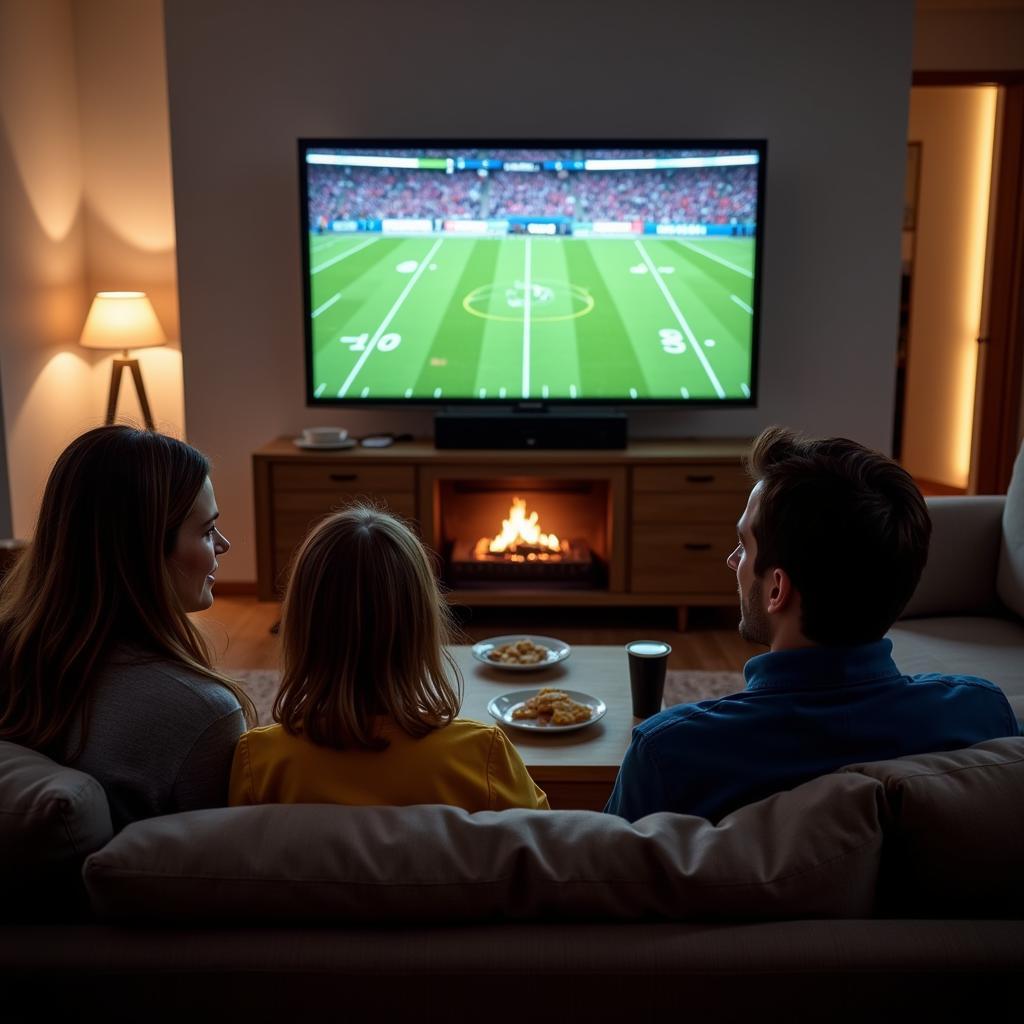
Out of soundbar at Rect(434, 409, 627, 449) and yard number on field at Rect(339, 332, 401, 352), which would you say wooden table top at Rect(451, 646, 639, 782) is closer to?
soundbar at Rect(434, 409, 627, 449)

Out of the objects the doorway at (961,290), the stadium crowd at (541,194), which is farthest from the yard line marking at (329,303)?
the doorway at (961,290)

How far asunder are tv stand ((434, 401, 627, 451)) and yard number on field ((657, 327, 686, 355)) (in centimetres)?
→ 36

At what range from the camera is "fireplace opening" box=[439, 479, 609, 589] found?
4.70 m

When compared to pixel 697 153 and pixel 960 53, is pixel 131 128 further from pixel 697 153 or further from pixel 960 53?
pixel 960 53

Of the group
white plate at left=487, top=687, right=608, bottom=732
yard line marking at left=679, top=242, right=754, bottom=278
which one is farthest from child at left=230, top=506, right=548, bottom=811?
yard line marking at left=679, top=242, right=754, bottom=278

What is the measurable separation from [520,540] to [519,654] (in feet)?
6.45

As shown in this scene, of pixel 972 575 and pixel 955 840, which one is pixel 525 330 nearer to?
pixel 972 575

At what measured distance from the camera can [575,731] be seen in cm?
248

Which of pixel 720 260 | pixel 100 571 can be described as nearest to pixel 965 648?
pixel 720 260

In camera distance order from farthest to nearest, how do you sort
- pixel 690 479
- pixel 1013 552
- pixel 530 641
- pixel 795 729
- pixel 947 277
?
pixel 947 277, pixel 690 479, pixel 1013 552, pixel 530 641, pixel 795 729

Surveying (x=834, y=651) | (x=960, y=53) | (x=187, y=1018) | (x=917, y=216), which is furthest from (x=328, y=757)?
(x=917, y=216)

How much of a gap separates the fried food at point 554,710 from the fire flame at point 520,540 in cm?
218

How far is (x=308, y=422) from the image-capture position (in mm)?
4977

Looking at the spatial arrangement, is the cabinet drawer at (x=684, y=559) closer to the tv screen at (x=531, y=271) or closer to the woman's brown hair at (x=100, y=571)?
the tv screen at (x=531, y=271)
